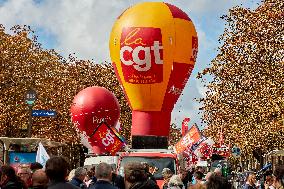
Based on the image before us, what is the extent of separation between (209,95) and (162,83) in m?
10.9

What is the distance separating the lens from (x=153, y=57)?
34.7 m

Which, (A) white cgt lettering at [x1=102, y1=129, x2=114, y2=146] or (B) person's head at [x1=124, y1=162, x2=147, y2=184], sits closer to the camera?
(B) person's head at [x1=124, y1=162, x2=147, y2=184]

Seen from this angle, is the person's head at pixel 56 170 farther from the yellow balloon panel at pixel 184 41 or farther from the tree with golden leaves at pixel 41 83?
the tree with golden leaves at pixel 41 83

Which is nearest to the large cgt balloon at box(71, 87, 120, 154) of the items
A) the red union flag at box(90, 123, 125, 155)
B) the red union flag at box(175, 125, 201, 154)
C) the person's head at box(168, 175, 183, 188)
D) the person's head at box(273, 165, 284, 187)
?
the red union flag at box(90, 123, 125, 155)

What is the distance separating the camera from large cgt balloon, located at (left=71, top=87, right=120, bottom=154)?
40.6 meters

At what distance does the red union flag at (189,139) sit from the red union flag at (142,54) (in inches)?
366

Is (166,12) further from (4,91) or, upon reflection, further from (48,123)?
(48,123)

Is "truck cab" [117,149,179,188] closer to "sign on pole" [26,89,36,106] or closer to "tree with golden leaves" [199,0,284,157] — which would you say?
"sign on pole" [26,89,36,106]

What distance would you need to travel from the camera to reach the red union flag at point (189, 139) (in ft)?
83.9

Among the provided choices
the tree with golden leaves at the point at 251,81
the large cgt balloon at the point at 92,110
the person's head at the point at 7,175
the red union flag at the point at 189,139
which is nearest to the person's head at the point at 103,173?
the person's head at the point at 7,175

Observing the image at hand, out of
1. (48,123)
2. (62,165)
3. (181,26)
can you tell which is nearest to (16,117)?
(48,123)

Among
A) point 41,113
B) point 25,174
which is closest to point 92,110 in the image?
point 41,113

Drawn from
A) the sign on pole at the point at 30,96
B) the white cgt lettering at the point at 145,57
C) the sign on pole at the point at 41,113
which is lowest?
the sign on pole at the point at 41,113

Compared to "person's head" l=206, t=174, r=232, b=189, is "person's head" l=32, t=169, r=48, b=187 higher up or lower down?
higher up
